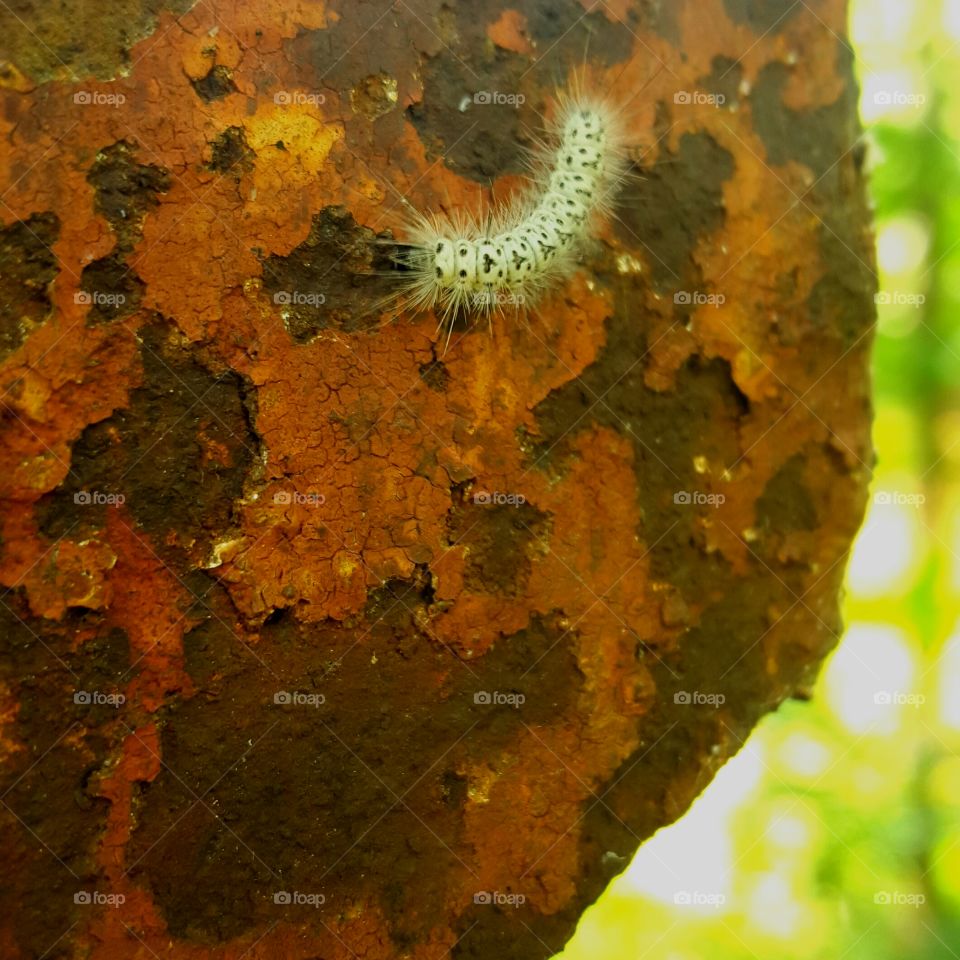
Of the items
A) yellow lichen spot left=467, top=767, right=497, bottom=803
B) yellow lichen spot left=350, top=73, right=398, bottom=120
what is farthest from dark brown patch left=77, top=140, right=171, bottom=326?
yellow lichen spot left=467, top=767, right=497, bottom=803

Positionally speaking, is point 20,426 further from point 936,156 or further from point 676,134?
point 936,156

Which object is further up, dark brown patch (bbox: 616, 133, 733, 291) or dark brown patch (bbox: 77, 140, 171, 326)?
dark brown patch (bbox: 616, 133, 733, 291)

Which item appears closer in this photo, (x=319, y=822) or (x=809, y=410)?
(x=319, y=822)

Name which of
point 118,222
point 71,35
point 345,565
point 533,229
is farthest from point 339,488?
point 71,35

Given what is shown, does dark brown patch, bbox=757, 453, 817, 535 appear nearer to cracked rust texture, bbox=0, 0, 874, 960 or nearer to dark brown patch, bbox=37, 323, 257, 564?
cracked rust texture, bbox=0, 0, 874, 960

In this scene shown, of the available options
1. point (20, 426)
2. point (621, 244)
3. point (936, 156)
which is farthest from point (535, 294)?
point (936, 156)

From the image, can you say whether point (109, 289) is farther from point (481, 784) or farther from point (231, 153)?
point (481, 784)
